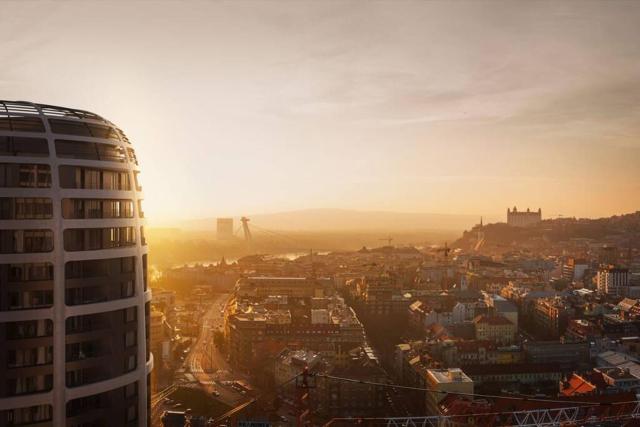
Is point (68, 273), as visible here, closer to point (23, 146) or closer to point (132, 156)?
point (23, 146)

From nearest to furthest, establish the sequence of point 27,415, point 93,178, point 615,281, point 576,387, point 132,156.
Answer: point 27,415 → point 93,178 → point 132,156 → point 576,387 → point 615,281

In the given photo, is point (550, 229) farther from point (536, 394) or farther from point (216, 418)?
point (216, 418)

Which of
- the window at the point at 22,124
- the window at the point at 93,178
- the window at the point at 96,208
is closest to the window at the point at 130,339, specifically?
the window at the point at 96,208

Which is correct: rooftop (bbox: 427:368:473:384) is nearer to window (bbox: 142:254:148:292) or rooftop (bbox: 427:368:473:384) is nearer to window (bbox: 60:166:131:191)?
window (bbox: 142:254:148:292)

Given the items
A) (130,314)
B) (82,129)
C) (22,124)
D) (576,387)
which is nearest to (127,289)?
(130,314)

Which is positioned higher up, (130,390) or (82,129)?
(82,129)

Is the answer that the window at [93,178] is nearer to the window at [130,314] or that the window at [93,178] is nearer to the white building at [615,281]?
the window at [130,314]

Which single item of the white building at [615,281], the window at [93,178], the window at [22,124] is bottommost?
the white building at [615,281]

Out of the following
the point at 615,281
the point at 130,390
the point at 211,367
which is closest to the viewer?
the point at 130,390
